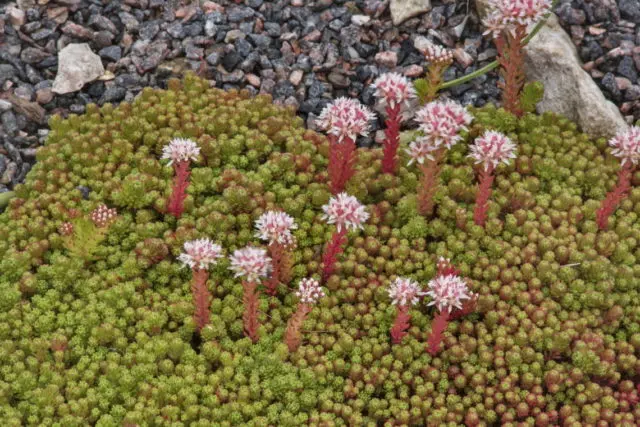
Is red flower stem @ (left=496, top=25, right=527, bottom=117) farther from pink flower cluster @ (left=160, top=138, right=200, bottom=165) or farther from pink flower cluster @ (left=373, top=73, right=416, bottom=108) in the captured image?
pink flower cluster @ (left=160, top=138, right=200, bottom=165)

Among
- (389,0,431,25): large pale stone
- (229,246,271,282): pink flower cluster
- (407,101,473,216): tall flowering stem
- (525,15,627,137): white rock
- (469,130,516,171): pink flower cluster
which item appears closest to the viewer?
(229,246,271,282): pink flower cluster

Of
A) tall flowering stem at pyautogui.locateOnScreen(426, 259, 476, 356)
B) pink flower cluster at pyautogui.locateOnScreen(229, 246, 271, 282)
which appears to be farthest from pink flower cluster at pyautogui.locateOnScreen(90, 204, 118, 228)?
tall flowering stem at pyautogui.locateOnScreen(426, 259, 476, 356)

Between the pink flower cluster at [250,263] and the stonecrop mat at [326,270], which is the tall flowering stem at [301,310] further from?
the pink flower cluster at [250,263]

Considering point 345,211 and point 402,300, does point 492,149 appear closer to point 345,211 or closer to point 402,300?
point 345,211

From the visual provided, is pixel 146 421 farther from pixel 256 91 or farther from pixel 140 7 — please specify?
pixel 140 7

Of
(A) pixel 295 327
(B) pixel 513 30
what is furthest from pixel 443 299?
(B) pixel 513 30

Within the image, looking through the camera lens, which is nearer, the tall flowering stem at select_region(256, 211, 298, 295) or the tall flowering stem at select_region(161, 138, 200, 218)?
the tall flowering stem at select_region(256, 211, 298, 295)

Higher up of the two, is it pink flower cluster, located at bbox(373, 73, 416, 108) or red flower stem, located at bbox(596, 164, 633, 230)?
pink flower cluster, located at bbox(373, 73, 416, 108)
